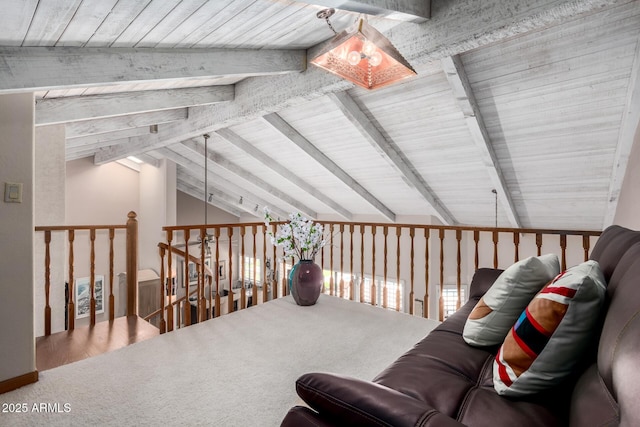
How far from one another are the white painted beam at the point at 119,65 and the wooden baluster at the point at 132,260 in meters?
1.50

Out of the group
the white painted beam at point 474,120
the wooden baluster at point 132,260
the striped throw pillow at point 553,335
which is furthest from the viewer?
the wooden baluster at point 132,260

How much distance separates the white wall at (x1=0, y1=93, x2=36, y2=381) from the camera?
2076mm

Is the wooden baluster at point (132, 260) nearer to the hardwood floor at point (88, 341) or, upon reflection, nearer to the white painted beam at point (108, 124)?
the hardwood floor at point (88, 341)

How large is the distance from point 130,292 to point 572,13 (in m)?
4.17

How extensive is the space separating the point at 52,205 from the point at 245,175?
3960mm

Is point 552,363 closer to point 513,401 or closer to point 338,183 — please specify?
point 513,401

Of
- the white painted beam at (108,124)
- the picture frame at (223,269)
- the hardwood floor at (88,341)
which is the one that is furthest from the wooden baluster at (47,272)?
the picture frame at (223,269)

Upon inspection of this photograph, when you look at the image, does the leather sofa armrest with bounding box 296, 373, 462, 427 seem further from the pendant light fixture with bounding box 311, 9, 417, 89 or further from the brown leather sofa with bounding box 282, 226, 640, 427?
the pendant light fixture with bounding box 311, 9, 417, 89

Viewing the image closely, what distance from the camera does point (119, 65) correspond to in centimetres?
231

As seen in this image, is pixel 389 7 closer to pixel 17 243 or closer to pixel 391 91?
pixel 391 91

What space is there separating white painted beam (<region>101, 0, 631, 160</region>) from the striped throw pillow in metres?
1.52

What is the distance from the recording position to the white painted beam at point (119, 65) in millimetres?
1907

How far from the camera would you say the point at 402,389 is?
1236 millimetres

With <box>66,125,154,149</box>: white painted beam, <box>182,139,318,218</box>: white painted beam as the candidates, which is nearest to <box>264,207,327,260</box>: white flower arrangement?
<box>66,125,154,149</box>: white painted beam
